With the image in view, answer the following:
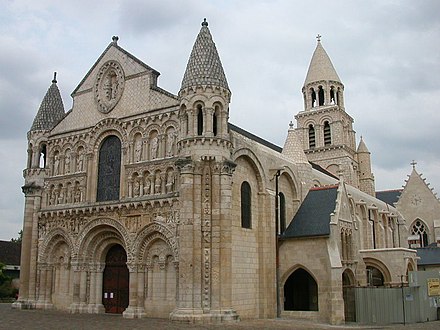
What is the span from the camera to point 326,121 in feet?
171

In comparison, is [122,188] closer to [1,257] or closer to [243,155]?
[243,155]

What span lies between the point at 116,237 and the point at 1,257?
77.9 ft

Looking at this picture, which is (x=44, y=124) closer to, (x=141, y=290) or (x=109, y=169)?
(x=109, y=169)

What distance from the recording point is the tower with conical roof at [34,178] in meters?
29.3

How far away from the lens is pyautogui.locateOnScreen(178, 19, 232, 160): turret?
2336 cm

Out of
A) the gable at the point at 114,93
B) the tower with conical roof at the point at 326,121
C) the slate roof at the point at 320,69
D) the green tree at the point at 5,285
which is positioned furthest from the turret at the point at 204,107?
the slate roof at the point at 320,69

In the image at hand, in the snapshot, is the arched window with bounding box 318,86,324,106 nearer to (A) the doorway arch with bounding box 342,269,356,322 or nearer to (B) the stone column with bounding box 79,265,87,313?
(A) the doorway arch with bounding box 342,269,356,322

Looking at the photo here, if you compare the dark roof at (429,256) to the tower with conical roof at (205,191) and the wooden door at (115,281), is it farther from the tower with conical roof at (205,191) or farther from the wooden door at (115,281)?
the wooden door at (115,281)

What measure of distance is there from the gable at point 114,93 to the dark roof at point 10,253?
781 inches

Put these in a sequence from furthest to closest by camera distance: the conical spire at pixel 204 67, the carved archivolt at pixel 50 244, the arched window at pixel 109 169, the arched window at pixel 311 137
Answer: the arched window at pixel 311 137 → the carved archivolt at pixel 50 244 → the arched window at pixel 109 169 → the conical spire at pixel 204 67

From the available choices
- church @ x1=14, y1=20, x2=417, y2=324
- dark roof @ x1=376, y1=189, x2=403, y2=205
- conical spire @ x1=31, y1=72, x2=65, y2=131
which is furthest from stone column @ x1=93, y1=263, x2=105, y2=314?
dark roof @ x1=376, y1=189, x2=403, y2=205

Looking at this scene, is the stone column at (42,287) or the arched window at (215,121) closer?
the arched window at (215,121)

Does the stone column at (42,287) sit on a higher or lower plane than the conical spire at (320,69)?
lower

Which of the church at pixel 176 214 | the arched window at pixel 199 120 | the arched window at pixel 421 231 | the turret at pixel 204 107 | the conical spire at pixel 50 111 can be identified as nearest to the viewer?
the church at pixel 176 214
